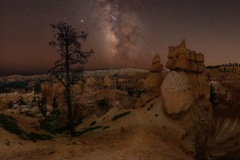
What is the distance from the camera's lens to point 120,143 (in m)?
35.5

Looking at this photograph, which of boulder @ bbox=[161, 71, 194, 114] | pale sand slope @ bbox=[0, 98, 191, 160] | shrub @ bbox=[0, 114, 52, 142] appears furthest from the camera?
boulder @ bbox=[161, 71, 194, 114]

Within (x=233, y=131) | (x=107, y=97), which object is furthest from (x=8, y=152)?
(x=233, y=131)

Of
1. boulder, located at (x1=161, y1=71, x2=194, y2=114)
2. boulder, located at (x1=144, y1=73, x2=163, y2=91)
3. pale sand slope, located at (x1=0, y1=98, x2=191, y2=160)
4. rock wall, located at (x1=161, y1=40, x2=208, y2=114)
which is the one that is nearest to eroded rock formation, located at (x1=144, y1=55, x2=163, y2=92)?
boulder, located at (x1=144, y1=73, x2=163, y2=91)

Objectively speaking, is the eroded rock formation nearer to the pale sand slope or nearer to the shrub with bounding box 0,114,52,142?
the pale sand slope

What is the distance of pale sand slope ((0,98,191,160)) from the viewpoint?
28656 mm

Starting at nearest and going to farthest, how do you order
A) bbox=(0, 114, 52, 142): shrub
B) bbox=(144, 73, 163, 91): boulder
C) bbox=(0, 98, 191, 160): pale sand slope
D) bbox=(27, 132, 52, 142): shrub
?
1. bbox=(0, 98, 191, 160): pale sand slope
2. bbox=(0, 114, 52, 142): shrub
3. bbox=(27, 132, 52, 142): shrub
4. bbox=(144, 73, 163, 91): boulder

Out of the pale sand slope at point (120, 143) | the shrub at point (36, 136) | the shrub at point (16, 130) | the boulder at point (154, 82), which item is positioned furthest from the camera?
the boulder at point (154, 82)

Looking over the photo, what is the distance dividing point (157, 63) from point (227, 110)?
7613 cm

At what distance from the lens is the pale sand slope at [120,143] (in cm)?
2866

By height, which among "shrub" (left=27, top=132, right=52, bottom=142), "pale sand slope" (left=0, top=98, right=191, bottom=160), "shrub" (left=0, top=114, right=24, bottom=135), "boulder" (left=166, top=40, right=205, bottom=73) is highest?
"boulder" (left=166, top=40, right=205, bottom=73)

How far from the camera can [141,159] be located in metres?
28.8

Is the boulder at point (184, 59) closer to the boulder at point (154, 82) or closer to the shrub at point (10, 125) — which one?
the boulder at point (154, 82)

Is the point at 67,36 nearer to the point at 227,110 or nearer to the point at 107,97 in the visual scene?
the point at 107,97

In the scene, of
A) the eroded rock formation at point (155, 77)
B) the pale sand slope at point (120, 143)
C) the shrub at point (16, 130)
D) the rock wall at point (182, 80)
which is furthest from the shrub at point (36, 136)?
the eroded rock formation at point (155, 77)
